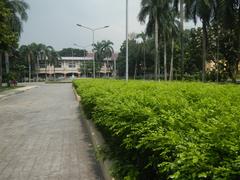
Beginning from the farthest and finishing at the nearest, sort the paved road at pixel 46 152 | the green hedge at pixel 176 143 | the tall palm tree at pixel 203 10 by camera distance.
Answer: the tall palm tree at pixel 203 10, the paved road at pixel 46 152, the green hedge at pixel 176 143

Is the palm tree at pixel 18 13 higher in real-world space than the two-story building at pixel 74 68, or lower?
higher

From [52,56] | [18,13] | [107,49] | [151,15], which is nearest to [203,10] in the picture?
[151,15]

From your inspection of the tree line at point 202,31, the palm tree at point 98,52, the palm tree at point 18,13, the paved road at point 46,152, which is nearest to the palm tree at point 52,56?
the palm tree at point 98,52

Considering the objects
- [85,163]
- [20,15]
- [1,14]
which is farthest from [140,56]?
[85,163]

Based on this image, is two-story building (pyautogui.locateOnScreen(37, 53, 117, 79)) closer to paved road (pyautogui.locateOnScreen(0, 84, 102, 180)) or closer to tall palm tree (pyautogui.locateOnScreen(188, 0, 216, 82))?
tall palm tree (pyautogui.locateOnScreen(188, 0, 216, 82))

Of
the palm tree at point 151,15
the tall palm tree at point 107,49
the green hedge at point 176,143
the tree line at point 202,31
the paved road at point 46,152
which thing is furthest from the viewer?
the tall palm tree at point 107,49

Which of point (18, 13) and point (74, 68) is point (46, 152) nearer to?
point (18, 13)

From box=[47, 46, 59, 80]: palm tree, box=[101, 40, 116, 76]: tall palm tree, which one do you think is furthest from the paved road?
box=[47, 46, 59, 80]: palm tree

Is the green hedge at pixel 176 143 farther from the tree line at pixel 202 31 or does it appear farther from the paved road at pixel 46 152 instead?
the tree line at pixel 202 31

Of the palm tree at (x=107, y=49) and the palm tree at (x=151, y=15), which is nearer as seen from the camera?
the palm tree at (x=151, y=15)

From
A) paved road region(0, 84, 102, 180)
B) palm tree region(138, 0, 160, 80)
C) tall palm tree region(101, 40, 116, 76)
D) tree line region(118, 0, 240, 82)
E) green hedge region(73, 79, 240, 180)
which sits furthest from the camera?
tall palm tree region(101, 40, 116, 76)

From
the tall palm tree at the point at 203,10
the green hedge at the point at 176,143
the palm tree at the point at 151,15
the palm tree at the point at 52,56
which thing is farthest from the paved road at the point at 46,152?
the palm tree at the point at 52,56

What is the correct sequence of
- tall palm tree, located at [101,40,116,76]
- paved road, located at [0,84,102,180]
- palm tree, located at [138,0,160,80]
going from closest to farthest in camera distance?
paved road, located at [0,84,102,180], palm tree, located at [138,0,160,80], tall palm tree, located at [101,40,116,76]

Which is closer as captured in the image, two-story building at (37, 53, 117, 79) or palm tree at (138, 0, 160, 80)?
palm tree at (138, 0, 160, 80)
